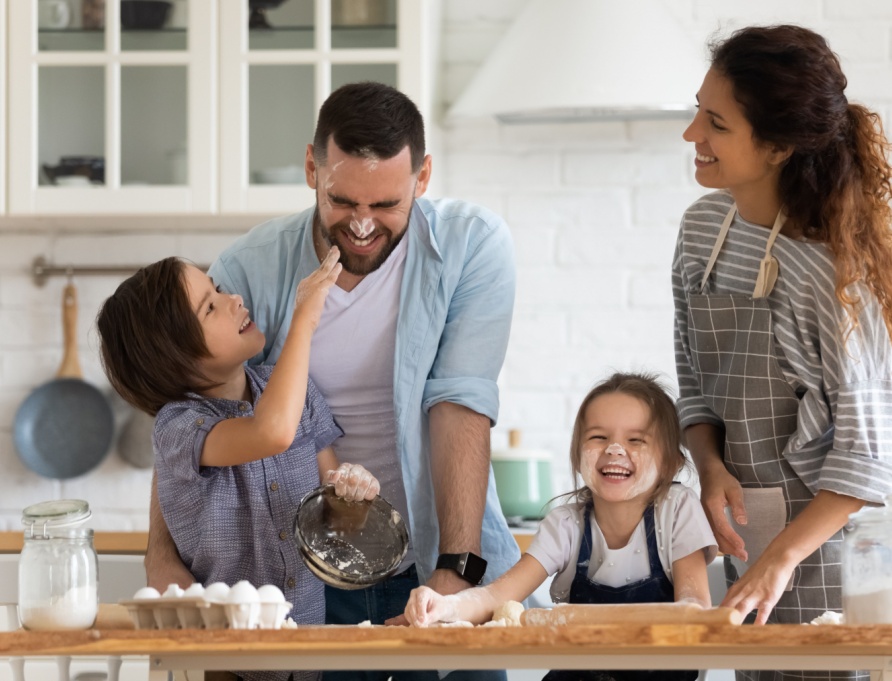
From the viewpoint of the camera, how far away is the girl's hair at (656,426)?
1.77m

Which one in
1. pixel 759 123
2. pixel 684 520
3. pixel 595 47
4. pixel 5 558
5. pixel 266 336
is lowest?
pixel 5 558

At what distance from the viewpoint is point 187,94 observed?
9.95ft

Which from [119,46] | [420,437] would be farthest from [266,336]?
[119,46]

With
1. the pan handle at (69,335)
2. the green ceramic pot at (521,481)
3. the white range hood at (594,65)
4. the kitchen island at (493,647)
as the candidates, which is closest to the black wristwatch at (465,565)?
the kitchen island at (493,647)

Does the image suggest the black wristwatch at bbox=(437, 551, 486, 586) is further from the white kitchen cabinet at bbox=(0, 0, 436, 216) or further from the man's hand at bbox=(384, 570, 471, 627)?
the white kitchen cabinet at bbox=(0, 0, 436, 216)

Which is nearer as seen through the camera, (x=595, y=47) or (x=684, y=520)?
(x=684, y=520)

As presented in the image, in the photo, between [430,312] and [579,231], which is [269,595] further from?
[579,231]

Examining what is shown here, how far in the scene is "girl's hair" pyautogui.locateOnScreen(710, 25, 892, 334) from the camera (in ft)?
5.53

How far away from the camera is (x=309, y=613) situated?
1771mm

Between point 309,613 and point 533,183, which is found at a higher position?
point 533,183

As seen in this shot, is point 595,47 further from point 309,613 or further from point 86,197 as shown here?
point 309,613

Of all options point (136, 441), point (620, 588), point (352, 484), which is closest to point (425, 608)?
point (352, 484)

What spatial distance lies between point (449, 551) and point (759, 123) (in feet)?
2.53

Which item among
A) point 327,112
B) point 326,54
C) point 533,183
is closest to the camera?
point 327,112
